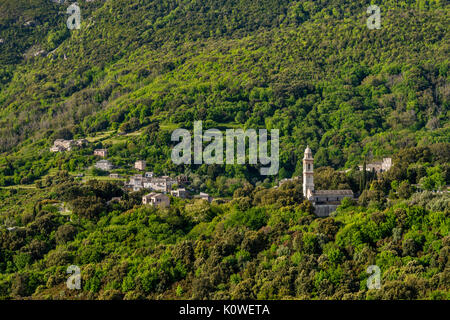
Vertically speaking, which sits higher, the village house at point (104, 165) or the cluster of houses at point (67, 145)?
the cluster of houses at point (67, 145)

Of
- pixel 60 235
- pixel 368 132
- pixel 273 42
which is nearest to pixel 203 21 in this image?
pixel 273 42

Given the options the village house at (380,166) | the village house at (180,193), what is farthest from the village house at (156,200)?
the village house at (380,166)

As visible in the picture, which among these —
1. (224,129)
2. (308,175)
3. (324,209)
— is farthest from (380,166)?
(224,129)

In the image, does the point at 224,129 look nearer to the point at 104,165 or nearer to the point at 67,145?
the point at 104,165

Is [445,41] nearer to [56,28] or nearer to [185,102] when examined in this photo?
[185,102]

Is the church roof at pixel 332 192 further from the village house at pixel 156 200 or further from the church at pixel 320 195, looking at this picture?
the village house at pixel 156 200

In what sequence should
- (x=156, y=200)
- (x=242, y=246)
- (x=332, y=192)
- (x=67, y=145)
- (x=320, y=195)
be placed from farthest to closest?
1. (x=67, y=145)
2. (x=156, y=200)
3. (x=332, y=192)
4. (x=320, y=195)
5. (x=242, y=246)

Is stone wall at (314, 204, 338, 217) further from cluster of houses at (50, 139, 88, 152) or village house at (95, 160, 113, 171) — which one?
cluster of houses at (50, 139, 88, 152)
